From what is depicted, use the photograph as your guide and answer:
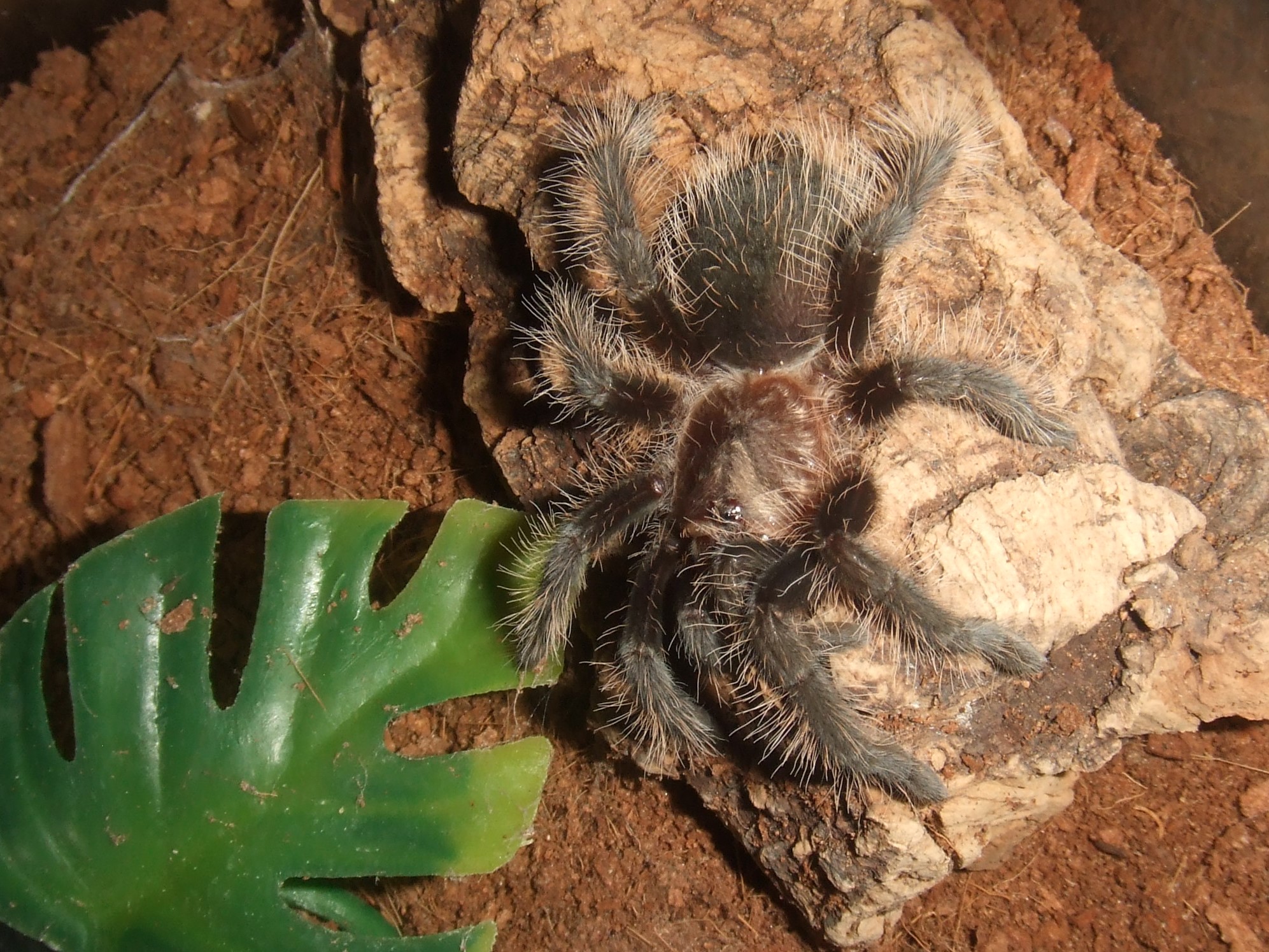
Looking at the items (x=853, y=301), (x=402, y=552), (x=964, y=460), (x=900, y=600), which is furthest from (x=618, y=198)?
(x=402, y=552)

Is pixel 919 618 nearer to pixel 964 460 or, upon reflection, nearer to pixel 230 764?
pixel 964 460

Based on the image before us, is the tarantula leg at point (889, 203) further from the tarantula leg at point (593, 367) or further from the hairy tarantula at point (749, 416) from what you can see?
the tarantula leg at point (593, 367)

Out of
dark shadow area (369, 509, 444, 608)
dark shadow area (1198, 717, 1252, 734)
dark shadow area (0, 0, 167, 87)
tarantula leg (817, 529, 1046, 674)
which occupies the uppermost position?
tarantula leg (817, 529, 1046, 674)

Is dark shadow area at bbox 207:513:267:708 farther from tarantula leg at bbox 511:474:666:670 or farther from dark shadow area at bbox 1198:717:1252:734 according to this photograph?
dark shadow area at bbox 1198:717:1252:734

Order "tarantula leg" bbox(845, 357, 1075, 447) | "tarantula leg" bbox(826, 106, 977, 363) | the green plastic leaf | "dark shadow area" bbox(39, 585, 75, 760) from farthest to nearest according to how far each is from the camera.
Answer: "dark shadow area" bbox(39, 585, 75, 760)
"tarantula leg" bbox(826, 106, 977, 363)
"tarantula leg" bbox(845, 357, 1075, 447)
the green plastic leaf

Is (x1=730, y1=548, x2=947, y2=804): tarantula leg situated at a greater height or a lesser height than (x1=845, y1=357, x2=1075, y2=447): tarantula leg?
lesser

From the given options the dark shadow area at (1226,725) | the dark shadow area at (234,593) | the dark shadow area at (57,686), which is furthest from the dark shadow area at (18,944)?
the dark shadow area at (1226,725)

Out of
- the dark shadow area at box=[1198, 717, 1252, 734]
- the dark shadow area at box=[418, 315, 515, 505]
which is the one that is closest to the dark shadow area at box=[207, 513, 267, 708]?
the dark shadow area at box=[418, 315, 515, 505]

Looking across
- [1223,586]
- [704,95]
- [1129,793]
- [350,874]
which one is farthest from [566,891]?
[704,95]
